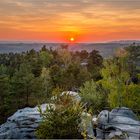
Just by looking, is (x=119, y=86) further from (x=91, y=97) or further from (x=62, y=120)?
(x=62, y=120)

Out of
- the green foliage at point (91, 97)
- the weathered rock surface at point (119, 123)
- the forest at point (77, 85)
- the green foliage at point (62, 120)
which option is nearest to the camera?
the green foliage at point (62, 120)

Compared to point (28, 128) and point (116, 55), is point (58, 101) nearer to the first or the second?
point (28, 128)

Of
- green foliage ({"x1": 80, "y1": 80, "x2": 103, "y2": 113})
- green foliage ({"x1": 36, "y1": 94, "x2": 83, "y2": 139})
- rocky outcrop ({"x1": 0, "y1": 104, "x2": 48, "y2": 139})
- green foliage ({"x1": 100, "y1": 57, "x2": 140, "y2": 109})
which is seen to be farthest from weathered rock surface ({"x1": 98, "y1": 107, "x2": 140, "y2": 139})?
green foliage ({"x1": 80, "y1": 80, "x2": 103, "y2": 113})

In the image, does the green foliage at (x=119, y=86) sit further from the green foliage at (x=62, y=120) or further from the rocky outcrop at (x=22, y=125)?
the green foliage at (x=62, y=120)

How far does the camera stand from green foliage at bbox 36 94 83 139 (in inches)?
557

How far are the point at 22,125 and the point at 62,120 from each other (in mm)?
8372

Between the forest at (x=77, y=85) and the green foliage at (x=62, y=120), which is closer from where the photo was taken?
the green foliage at (x=62, y=120)

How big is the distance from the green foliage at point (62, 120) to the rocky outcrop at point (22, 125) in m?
5.83

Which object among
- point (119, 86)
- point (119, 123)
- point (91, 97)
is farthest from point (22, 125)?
point (91, 97)

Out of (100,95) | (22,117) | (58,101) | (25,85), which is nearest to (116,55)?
(100,95)

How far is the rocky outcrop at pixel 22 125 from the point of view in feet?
68.1

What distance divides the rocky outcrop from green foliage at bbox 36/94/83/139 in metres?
5.83

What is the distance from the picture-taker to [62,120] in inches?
555

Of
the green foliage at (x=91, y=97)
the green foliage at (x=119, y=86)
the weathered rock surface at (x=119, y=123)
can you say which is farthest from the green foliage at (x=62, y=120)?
the green foliage at (x=91, y=97)
